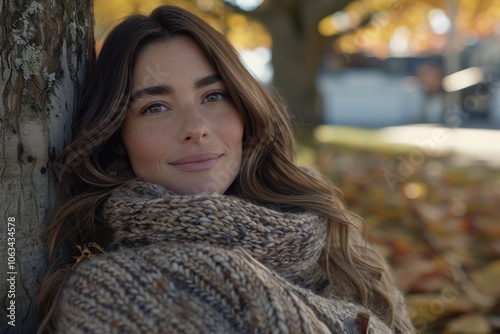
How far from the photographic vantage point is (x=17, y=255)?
57.4 inches

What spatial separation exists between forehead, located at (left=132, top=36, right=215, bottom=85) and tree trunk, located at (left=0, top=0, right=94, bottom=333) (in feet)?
0.65

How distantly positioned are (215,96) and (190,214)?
432 mm

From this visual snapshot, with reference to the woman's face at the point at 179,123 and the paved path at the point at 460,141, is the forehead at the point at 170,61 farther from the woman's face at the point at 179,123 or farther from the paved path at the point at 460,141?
the paved path at the point at 460,141

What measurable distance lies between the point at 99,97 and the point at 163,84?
0.55ft

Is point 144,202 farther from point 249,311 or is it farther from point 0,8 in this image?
point 0,8

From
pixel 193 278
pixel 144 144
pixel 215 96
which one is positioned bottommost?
pixel 193 278

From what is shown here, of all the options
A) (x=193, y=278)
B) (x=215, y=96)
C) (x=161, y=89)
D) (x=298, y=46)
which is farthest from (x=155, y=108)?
(x=298, y=46)

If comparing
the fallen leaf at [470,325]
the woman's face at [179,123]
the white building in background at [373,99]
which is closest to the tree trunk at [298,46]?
the fallen leaf at [470,325]

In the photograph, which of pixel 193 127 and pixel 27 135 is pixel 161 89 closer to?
pixel 193 127

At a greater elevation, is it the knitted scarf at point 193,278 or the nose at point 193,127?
the nose at point 193,127

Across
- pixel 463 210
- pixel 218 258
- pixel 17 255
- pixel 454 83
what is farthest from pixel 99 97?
pixel 454 83

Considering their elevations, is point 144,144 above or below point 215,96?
below

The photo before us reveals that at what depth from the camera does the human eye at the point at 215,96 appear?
5.41 feet

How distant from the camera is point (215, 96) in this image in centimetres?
166
